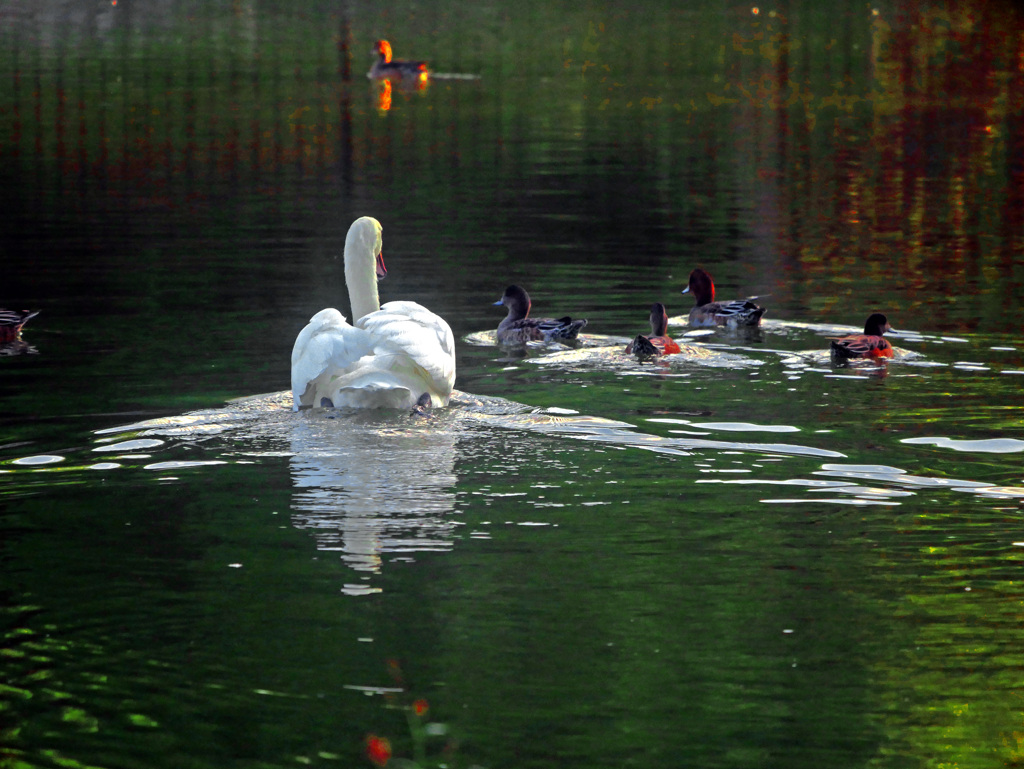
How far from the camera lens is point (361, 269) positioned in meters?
14.1

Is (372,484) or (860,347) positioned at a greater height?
(860,347)

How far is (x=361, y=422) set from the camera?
39.0 ft

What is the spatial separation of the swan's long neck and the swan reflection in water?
219 centimetres

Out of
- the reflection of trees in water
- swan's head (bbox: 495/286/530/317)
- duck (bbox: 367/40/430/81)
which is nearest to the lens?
swan's head (bbox: 495/286/530/317)

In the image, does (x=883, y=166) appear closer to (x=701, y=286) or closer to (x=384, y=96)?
(x=701, y=286)

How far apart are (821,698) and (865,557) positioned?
2.00 m

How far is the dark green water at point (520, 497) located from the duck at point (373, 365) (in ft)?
0.86

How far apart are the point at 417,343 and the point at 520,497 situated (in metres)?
2.48

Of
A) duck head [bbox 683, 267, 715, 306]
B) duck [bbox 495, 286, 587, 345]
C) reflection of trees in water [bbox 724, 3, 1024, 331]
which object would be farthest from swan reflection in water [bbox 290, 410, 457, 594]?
reflection of trees in water [bbox 724, 3, 1024, 331]

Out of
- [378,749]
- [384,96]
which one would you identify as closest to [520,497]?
[378,749]

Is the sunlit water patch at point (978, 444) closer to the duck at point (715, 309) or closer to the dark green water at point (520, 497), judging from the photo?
the dark green water at point (520, 497)

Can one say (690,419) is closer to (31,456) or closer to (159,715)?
(31,456)

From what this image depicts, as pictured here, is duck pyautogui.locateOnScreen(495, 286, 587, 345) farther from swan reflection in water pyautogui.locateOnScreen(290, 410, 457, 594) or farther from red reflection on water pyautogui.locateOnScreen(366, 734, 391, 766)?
red reflection on water pyautogui.locateOnScreen(366, 734, 391, 766)

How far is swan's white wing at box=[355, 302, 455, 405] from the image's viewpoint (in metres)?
12.2
